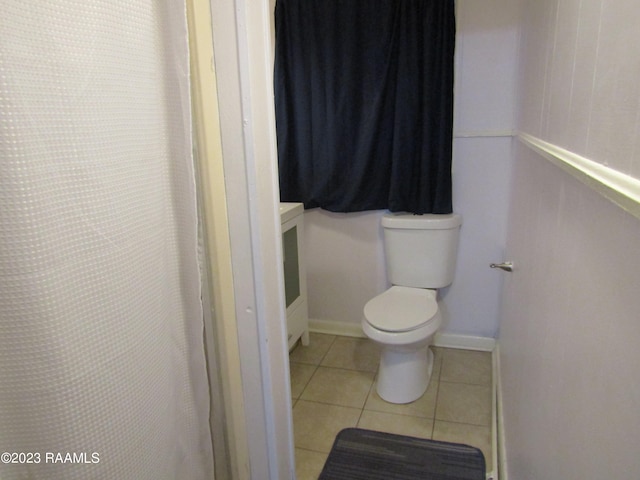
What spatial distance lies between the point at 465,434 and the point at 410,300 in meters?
0.63

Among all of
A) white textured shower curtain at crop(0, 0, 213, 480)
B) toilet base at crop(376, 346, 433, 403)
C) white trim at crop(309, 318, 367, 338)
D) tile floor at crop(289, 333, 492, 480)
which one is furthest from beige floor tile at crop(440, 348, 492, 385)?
white textured shower curtain at crop(0, 0, 213, 480)

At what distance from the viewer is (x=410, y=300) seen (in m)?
2.15

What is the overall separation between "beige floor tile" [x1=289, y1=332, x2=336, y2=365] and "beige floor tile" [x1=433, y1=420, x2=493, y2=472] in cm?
77

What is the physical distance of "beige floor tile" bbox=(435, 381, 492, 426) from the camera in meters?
1.91

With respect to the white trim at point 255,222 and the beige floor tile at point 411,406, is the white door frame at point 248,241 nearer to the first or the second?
the white trim at point 255,222

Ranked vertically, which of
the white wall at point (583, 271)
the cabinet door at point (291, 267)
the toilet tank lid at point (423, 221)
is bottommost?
the cabinet door at point (291, 267)

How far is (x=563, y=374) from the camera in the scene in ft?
2.39

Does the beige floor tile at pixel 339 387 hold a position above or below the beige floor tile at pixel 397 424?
below

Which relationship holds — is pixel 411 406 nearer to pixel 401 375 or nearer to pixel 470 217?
pixel 401 375

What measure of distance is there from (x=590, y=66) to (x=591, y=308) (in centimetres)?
36

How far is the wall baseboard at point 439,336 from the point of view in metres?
2.43

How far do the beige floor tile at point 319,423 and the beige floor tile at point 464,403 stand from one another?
40 centimetres

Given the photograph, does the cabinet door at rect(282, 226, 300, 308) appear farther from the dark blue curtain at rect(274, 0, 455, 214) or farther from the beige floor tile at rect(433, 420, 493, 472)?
the beige floor tile at rect(433, 420, 493, 472)

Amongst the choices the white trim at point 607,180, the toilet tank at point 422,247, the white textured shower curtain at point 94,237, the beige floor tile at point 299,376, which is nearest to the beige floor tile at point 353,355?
the beige floor tile at point 299,376
